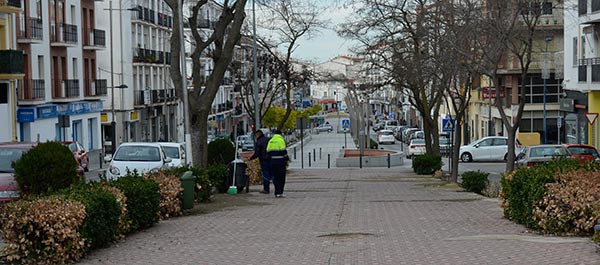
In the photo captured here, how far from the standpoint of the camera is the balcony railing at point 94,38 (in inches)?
2303

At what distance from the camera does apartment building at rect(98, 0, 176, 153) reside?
219 feet

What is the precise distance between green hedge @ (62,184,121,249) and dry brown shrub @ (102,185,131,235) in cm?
17

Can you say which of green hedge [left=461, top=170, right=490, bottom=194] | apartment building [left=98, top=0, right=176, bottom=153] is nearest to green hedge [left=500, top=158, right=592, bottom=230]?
green hedge [left=461, top=170, right=490, bottom=194]

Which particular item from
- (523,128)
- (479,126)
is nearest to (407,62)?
(523,128)

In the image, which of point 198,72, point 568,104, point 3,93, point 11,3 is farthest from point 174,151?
point 568,104

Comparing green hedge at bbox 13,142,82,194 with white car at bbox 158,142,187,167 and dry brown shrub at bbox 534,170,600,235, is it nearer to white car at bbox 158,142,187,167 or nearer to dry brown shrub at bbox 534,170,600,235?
dry brown shrub at bbox 534,170,600,235

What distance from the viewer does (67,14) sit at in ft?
182

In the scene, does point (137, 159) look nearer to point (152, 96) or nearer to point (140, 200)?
point (140, 200)

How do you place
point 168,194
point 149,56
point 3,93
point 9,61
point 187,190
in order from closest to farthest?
point 168,194, point 187,190, point 9,61, point 3,93, point 149,56

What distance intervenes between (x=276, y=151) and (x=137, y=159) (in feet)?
23.1

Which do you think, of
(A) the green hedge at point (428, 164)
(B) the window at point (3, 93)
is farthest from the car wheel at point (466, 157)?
(B) the window at point (3, 93)

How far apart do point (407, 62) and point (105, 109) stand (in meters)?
35.4

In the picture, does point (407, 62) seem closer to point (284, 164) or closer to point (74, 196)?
point (284, 164)

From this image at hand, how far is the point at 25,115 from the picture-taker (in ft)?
156
